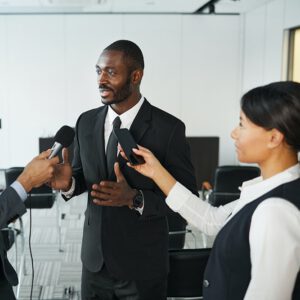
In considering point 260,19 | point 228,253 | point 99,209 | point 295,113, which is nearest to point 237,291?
point 228,253

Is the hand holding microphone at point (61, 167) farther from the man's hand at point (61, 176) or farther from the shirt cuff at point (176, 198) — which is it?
the shirt cuff at point (176, 198)

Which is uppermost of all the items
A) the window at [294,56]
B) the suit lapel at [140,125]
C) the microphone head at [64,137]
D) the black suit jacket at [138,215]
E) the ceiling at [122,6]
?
the ceiling at [122,6]

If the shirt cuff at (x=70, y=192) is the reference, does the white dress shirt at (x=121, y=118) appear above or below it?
above

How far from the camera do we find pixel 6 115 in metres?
7.58

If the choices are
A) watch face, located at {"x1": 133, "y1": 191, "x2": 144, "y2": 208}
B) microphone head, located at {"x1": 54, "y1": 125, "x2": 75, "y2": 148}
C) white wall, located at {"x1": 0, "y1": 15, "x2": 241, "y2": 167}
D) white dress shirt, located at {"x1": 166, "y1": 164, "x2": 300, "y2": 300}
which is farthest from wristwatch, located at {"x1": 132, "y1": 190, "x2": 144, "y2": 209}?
white wall, located at {"x1": 0, "y1": 15, "x2": 241, "y2": 167}

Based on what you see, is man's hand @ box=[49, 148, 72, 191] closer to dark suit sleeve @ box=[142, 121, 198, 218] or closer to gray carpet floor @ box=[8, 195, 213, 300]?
dark suit sleeve @ box=[142, 121, 198, 218]

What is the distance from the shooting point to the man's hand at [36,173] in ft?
5.65

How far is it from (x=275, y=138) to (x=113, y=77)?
0.91 meters

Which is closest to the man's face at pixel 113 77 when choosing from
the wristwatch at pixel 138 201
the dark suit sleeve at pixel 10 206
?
the wristwatch at pixel 138 201

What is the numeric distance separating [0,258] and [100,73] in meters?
0.96

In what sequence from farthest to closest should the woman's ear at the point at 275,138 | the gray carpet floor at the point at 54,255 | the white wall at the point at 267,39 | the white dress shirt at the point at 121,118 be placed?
the white wall at the point at 267,39, the gray carpet floor at the point at 54,255, the white dress shirt at the point at 121,118, the woman's ear at the point at 275,138

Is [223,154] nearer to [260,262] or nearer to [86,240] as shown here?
[86,240]

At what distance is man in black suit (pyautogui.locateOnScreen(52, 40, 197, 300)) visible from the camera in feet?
5.90

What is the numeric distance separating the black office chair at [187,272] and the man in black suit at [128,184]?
12cm
